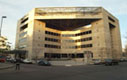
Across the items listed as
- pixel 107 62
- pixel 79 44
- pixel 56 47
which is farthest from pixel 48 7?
pixel 107 62

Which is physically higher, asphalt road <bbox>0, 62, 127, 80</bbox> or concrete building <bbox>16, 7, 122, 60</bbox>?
concrete building <bbox>16, 7, 122, 60</bbox>

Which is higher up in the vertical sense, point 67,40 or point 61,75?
point 67,40

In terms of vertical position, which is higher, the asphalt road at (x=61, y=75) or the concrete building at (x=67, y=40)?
the concrete building at (x=67, y=40)

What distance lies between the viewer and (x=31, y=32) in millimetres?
57031

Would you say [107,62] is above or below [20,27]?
below

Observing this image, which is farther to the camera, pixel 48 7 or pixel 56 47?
pixel 56 47

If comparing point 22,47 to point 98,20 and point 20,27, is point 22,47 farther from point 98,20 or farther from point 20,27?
point 98,20

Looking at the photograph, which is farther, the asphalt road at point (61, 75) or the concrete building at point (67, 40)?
the concrete building at point (67, 40)

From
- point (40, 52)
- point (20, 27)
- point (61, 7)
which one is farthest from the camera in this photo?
point (20, 27)

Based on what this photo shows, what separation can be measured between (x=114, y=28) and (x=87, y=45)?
933 inches

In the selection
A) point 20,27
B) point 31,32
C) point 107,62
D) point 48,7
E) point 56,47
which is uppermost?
point 48,7

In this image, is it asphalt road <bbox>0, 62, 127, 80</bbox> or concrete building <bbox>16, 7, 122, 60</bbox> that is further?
concrete building <bbox>16, 7, 122, 60</bbox>

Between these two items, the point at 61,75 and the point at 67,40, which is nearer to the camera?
the point at 61,75

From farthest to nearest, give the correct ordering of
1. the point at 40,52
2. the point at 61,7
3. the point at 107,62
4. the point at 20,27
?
the point at 20,27
the point at 61,7
the point at 40,52
the point at 107,62
